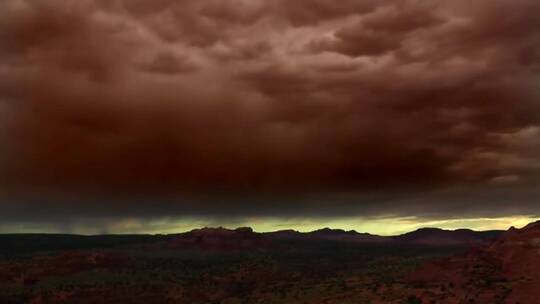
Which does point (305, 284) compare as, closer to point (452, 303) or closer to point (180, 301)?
point (180, 301)

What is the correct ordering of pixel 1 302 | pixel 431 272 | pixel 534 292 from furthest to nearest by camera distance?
1. pixel 1 302
2. pixel 431 272
3. pixel 534 292

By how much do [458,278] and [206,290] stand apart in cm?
7829

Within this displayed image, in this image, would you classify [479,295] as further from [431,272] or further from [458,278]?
[431,272]

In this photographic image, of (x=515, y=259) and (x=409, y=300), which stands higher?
(x=515, y=259)

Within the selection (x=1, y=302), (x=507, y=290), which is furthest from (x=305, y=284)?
(x=1, y=302)

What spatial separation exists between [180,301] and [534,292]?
93.4 meters

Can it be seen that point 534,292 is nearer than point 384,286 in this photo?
Yes

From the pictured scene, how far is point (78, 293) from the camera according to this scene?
18212cm

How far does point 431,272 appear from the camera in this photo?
15025 cm

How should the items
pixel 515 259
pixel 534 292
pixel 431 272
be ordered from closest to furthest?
pixel 534 292
pixel 515 259
pixel 431 272

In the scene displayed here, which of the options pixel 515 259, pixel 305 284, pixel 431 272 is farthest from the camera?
pixel 305 284

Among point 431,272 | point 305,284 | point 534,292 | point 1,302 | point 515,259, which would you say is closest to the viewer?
point 534,292

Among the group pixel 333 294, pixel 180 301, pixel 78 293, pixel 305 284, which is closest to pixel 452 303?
pixel 333 294

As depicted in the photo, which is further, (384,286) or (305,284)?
(305,284)
